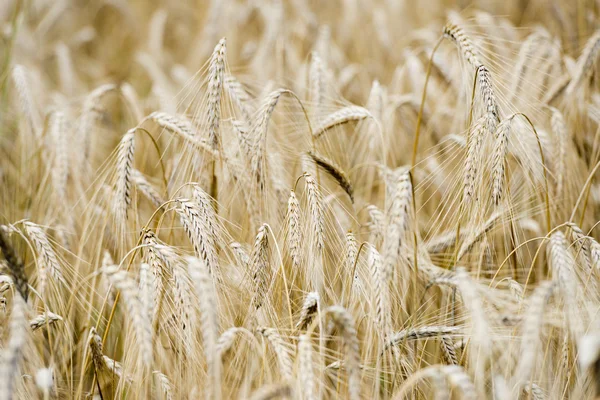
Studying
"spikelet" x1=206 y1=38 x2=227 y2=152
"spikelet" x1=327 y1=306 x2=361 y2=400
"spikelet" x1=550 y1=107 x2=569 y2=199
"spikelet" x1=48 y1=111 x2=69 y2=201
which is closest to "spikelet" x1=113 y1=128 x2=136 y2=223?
"spikelet" x1=206 y1=38 x2=227 y2=152

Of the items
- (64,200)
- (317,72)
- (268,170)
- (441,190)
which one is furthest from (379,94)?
(64,200)

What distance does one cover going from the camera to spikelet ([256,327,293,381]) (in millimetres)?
1288

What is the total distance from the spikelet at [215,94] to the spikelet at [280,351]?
2.18ft

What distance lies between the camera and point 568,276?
1.25 m

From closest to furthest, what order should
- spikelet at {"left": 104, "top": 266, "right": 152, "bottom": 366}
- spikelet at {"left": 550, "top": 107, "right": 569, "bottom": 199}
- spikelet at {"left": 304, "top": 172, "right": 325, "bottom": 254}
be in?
spikelet at {"left": 104, "top": 266, "right": 152, "bottom": 366}
spikelet at {"left": 304, "top": 172, "right": 325, "bottom": 254}
spikelet at {"left": 550, "top": 107, "right": 569, "bottom": 199}

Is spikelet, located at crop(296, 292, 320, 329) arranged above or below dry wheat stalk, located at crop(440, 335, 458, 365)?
above

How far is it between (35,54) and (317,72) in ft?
8.83

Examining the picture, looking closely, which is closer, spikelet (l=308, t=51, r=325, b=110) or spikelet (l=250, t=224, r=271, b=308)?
spikelet (l=250, t=224, r=271, b=308)

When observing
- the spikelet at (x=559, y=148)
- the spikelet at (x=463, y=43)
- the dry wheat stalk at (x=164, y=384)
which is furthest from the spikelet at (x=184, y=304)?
the spikelet at (x=559, y=148)

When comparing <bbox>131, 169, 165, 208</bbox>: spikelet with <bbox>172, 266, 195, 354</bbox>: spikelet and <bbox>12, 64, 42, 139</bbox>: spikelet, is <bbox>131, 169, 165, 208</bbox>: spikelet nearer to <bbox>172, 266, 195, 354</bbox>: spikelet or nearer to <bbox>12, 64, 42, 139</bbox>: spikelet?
<bbox>172, 266, 195, 354</bbox>: spikelet

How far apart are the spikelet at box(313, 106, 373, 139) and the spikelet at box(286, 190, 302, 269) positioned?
481 mm

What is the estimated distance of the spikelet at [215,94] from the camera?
170 cm

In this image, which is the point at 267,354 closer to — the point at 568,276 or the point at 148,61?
the point at 568,276

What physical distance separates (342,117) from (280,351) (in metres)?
0.93
